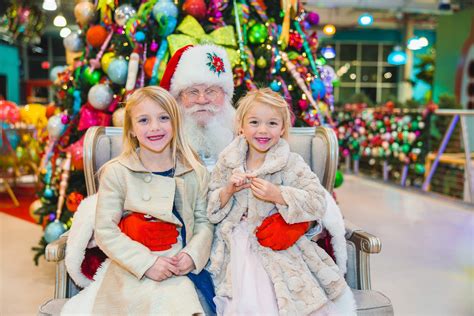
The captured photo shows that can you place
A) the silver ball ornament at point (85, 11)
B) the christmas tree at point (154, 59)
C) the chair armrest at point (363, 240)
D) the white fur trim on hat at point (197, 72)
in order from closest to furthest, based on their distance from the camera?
the chair armrest at point (363, 240), the white fur trim on hat at point (197, 72), the christmas tree at point (154, 59), the silver ball ornament at point (85, 11)

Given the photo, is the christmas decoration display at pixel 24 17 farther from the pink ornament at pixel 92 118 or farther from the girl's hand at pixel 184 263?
the girl's hand at pixel 184 263

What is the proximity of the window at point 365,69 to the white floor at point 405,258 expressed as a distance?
1177cm

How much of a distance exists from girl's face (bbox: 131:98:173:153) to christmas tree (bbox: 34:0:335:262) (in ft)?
4.61

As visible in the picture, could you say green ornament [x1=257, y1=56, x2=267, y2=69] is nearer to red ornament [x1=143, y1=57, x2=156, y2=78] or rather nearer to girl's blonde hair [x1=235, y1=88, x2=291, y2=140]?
red ornament [x1=143, y1=57, x2=156, y2=78]

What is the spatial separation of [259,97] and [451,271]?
9.49 ft

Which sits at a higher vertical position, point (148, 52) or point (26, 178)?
point (148, 52)

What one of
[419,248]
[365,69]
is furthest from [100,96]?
[365,69]

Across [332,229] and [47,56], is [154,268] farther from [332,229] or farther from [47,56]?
[47,56]

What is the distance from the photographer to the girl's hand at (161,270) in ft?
5.87

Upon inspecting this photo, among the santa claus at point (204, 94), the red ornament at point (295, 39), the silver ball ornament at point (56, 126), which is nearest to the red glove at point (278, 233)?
the santa claus at point (204, 94)

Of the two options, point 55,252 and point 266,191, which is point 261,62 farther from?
point 55,252

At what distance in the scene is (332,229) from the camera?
2104 millimetres

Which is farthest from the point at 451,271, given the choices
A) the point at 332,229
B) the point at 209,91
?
the point at 209,91

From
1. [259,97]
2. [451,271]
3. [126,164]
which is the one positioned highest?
[259,97]
